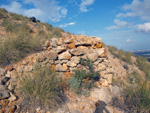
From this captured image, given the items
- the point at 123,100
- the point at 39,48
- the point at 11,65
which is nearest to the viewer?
the point at 123,100

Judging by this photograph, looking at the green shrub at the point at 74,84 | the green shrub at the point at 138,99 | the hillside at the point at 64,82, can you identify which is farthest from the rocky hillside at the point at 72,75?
the green shrub at the point at 138,99

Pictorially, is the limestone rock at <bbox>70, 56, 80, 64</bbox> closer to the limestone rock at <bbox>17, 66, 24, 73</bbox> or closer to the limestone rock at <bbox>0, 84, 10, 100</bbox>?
the limestone rock at <bbox>17, 66, 24, 73</bbox>

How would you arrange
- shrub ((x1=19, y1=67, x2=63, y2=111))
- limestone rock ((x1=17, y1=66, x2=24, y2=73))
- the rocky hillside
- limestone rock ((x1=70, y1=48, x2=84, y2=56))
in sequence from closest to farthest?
1. shrub ((x1=19, y1=67, x2=63, y2=111))
2. the rocky hillside
3. limestone rock ((x1=17, y1=66, x2=24, y2=73))
4. limestone rock ((x1=70, y1=48, x2=84, y2=56))

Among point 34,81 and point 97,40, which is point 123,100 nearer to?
point 34,81

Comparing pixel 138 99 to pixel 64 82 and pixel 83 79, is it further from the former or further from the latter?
pixel 64 82

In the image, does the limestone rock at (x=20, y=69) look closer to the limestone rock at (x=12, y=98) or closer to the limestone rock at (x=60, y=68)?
the limestone rock at (x=12, y=98)

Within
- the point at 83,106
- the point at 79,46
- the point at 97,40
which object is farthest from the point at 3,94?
the point at 97,40

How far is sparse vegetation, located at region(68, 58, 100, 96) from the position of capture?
3.77 m

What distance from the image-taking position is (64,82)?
378 centimetres

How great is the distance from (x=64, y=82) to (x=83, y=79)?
0.88m

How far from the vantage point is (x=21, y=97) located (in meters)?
2.95

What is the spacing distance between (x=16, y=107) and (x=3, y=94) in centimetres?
57

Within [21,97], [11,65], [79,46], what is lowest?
[21,97]

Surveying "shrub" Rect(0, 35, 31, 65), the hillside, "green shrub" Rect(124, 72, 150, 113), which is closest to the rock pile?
the hillside
